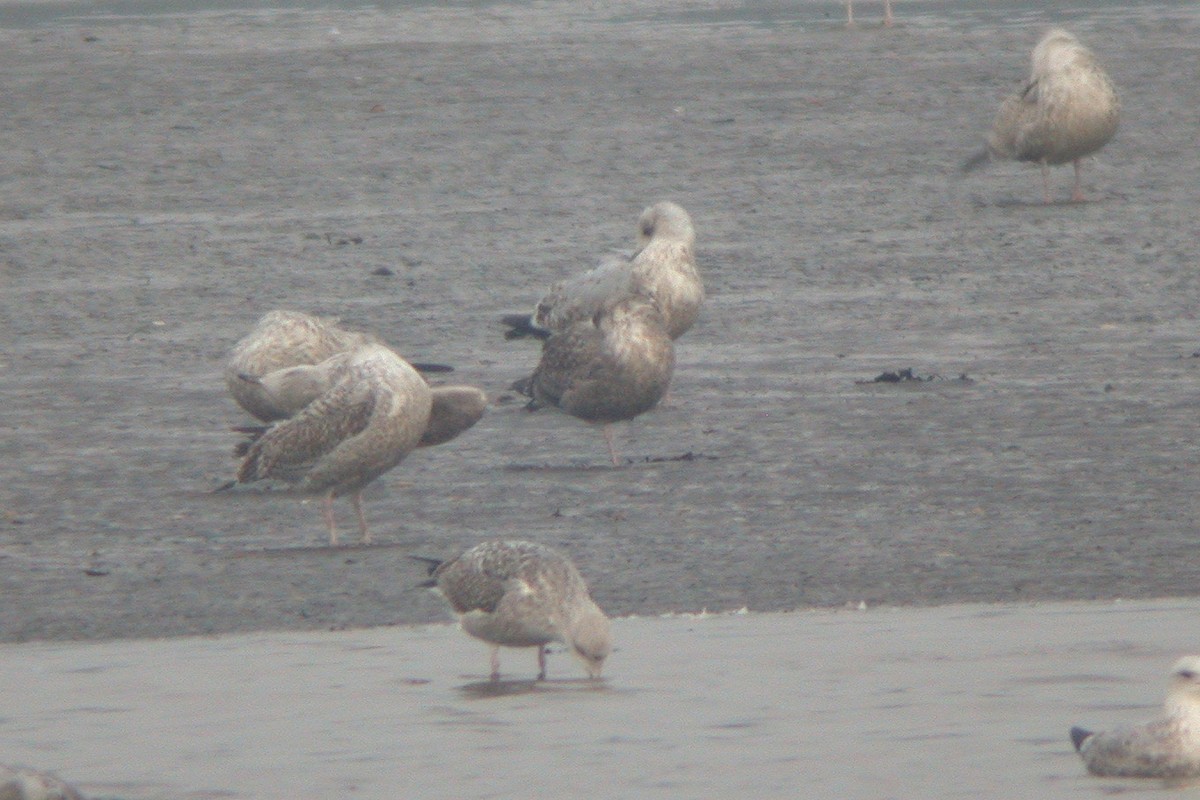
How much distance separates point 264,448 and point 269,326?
7.74 feet

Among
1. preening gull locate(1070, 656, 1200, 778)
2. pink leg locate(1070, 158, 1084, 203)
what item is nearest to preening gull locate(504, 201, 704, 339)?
pink leg locate(1070, 158, 1084, 203)

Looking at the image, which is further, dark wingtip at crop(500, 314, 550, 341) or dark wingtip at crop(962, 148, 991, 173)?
dark wingtip at crop(962, 148, 991, 173)

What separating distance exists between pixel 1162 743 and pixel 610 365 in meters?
5.39

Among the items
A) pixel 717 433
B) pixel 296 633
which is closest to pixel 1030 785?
pixel 296 633

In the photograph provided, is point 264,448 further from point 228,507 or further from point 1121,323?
point 1121,323

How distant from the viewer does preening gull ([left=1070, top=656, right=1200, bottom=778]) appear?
761 cm

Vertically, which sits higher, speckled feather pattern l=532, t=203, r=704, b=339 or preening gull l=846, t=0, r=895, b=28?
preening gull l=846, t=0, r=895, b=28

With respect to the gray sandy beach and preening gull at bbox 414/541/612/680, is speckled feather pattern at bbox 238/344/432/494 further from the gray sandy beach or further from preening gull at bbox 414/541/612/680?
preening gull at bbox 414/541/612/680

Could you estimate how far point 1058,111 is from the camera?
61.7 ft

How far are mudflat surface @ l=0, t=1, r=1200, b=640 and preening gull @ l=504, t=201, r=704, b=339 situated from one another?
305mm

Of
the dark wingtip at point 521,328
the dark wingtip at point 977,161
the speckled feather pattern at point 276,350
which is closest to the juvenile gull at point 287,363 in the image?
the speckled feather pattern at point 276,350

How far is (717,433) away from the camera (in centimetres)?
1309

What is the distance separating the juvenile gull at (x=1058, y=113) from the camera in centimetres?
1886

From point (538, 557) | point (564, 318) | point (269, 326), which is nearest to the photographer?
point (538, 557)
